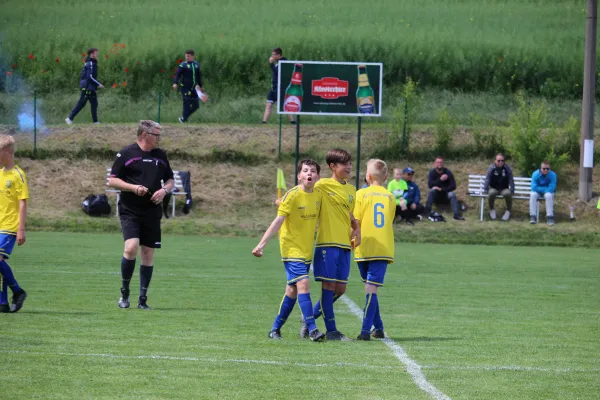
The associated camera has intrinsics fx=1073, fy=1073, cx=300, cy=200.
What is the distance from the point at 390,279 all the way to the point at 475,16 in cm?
3777

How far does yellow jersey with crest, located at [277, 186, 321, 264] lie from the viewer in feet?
31.0

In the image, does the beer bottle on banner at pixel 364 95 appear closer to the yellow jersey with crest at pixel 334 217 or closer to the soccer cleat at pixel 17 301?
the soccer cleat at pixel 17 301

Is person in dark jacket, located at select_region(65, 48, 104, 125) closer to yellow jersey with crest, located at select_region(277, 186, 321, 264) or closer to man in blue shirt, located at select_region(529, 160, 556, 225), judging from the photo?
man in blue shirt, located at select_region(529, 160, 556, 225)

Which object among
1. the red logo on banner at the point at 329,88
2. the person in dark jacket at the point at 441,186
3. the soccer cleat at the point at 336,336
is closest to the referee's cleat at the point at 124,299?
the soccer cleat at the point at 336,336

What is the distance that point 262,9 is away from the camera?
2078 inches

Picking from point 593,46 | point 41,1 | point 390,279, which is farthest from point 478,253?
point 41,1

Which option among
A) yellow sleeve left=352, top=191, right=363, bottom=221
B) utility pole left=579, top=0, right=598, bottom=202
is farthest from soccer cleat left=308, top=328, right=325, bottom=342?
Answer: utility pole left=579, top=0, right=598, bottom=202

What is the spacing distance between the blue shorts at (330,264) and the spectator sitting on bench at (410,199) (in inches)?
663

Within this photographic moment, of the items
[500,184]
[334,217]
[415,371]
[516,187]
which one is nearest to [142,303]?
[334,217]

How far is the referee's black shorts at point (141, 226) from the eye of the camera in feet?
37.2

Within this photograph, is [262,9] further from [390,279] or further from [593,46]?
[390,279]

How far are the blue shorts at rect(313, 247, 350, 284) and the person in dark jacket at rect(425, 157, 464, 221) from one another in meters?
17.9

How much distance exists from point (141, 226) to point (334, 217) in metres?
2.75

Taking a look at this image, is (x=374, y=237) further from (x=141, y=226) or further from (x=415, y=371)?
(x=141, y=226)
